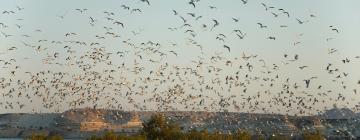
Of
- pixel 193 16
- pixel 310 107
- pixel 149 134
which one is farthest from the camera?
pixel 310 107

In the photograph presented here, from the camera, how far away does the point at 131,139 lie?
269ft

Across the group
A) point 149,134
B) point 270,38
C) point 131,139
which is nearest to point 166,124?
point 149,134

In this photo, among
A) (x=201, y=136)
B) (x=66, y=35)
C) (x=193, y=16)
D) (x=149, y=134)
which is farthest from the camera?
(x=149, y=134)

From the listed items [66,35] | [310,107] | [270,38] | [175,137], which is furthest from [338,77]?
[310,107]

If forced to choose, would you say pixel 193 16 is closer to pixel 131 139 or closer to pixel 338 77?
pixel 131 139

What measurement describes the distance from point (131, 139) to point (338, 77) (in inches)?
1097

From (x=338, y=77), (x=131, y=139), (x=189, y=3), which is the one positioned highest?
(x=189, y=3)

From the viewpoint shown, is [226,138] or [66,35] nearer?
[66,35]

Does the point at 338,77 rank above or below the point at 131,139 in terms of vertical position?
above

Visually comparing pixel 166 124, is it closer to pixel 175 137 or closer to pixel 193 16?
pixel 175 137

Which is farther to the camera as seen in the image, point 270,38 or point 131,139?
point 131,139

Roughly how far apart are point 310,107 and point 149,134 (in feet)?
155

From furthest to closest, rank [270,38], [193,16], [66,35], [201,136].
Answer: [201,136], [66,35], [270,38], [193,16]

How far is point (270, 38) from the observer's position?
7556cm
